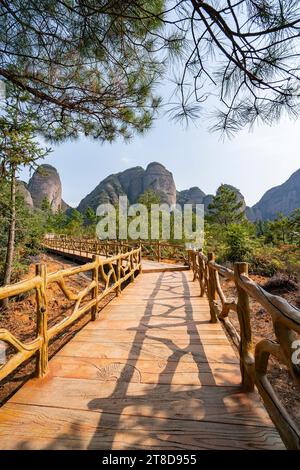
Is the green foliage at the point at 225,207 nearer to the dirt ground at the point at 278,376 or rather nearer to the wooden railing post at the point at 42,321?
the dirt ground at the point at 278,376

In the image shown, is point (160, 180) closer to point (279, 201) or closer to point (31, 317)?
point (279, 201)

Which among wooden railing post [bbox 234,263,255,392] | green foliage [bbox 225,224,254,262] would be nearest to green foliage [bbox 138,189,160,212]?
green foliage [bbox 225,224,254,262]

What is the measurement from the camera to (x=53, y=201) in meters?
63.6

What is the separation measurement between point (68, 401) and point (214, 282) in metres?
2.42

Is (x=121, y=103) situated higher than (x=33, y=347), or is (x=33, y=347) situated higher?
(x=121, y=103)

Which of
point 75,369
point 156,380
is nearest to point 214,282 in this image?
point 156,380

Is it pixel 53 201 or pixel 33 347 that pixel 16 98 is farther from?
pixel 53 201

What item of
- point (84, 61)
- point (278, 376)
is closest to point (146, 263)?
point (278, 376)

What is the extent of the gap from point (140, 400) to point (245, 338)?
0.92m

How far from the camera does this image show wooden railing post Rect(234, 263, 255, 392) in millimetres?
1798

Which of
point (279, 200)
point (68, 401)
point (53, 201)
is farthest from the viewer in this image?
point (279, 200)

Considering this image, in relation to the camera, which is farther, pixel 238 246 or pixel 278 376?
pixel 238 246

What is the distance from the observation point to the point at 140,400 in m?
1.73

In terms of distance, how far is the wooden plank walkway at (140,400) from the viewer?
1.38 metres
